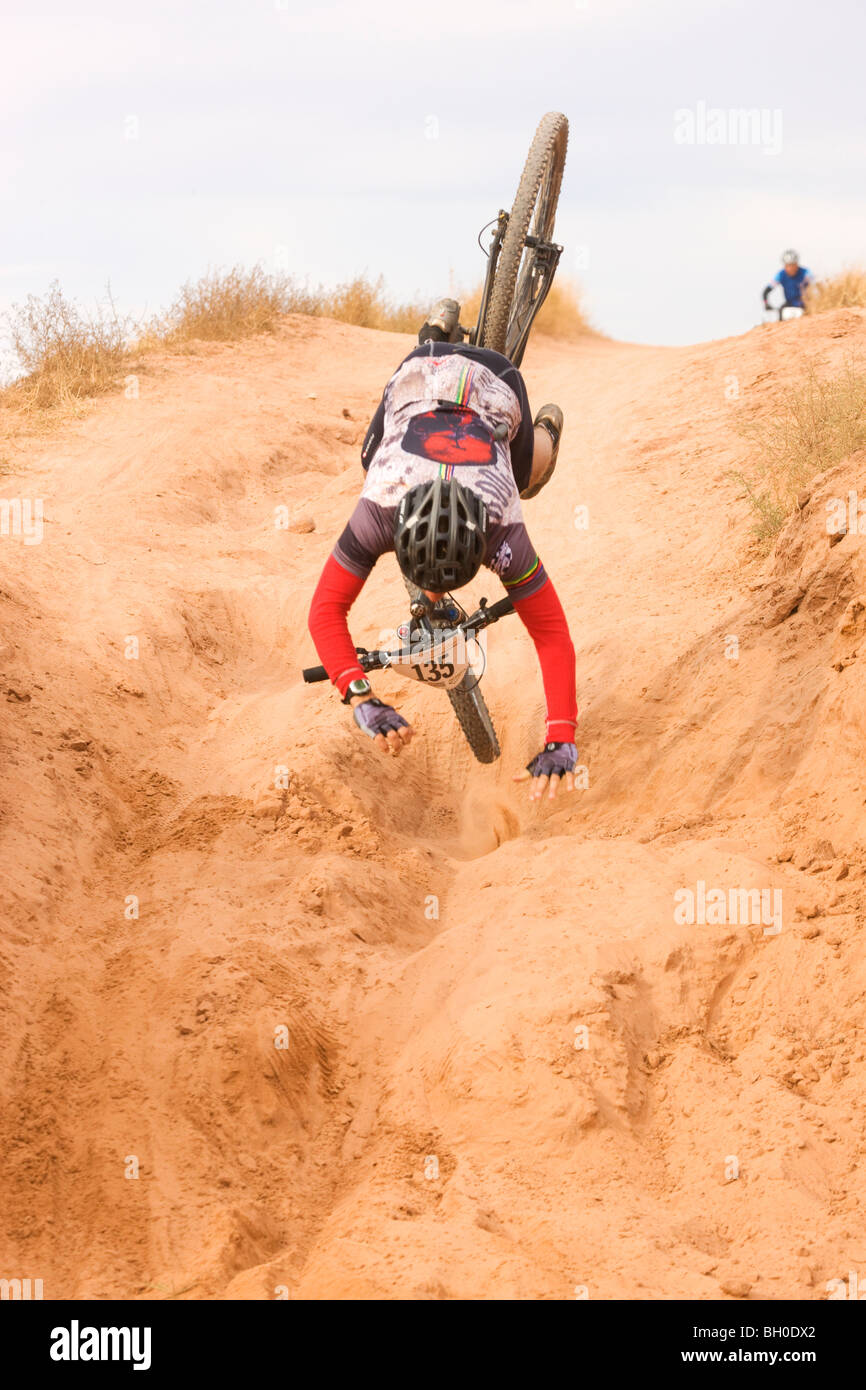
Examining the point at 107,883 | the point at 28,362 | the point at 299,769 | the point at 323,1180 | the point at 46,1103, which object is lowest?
the point at 323,1180

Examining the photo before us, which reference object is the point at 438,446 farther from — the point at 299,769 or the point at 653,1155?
the point at 653,1155

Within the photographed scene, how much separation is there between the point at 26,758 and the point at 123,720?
0.83m

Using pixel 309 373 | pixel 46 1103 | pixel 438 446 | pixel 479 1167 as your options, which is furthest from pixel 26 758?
pixel 309 373

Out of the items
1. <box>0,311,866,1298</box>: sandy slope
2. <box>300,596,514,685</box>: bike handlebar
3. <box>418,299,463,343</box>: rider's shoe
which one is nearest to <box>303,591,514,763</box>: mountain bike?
<box>300,596,514,685</box>: bike handlebar

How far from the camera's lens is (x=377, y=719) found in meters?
4.38

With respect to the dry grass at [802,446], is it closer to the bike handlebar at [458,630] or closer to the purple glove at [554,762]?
the bike handlebar at [458,630]

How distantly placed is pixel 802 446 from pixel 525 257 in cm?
199

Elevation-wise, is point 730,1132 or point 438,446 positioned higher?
point 438,446

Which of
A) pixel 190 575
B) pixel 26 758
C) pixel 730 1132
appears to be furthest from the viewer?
pixel 190 575

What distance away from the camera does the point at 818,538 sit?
5914mm

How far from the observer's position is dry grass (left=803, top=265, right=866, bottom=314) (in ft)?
48.9

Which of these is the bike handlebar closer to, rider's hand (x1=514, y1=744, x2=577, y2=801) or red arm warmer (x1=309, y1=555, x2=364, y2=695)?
red arm warmer (x1=309, y1=555, x2=364, y2=695)

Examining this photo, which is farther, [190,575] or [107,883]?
[190,575]

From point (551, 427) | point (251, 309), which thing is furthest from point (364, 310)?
point (551, 427)
